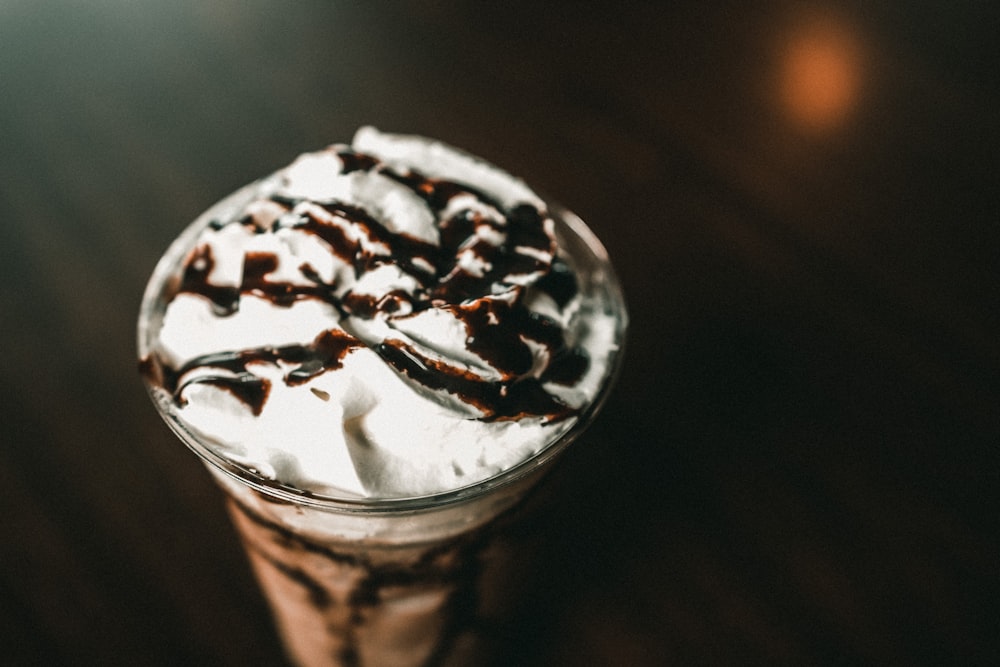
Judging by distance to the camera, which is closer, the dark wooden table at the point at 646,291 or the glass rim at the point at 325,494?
the glass rim at the point at 325,494

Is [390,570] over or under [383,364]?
under

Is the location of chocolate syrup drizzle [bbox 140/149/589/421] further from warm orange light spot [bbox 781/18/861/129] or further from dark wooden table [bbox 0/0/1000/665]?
warm orange light spot [bbox 781/18/861/129]

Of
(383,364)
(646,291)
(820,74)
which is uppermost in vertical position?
(383,364)

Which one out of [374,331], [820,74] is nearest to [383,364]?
[374,331]

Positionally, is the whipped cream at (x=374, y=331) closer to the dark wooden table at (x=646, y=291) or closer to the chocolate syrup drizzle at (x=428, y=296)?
the chocolate syrup drizzle at (x=428, y=296)

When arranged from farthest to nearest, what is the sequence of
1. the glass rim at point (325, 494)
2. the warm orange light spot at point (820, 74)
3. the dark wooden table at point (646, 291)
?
the warm orange light spot at point (820, 74)
the dark wooden table at point (646, 291)
the glass rim at point (325, 494)

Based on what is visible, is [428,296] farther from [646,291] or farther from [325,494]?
[646,291]

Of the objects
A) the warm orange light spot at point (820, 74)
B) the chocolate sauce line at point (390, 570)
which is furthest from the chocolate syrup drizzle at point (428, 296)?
the warm orange light spot at point (820, 74)

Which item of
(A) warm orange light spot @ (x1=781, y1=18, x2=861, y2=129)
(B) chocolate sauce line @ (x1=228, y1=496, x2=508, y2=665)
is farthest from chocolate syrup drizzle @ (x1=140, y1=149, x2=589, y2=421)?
(A) warm orange light spot @ (x1=781, y1=18, x2=861, y2=129)

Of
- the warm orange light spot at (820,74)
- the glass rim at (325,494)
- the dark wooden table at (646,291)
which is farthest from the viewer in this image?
the warm orange light spot at (820,74)
